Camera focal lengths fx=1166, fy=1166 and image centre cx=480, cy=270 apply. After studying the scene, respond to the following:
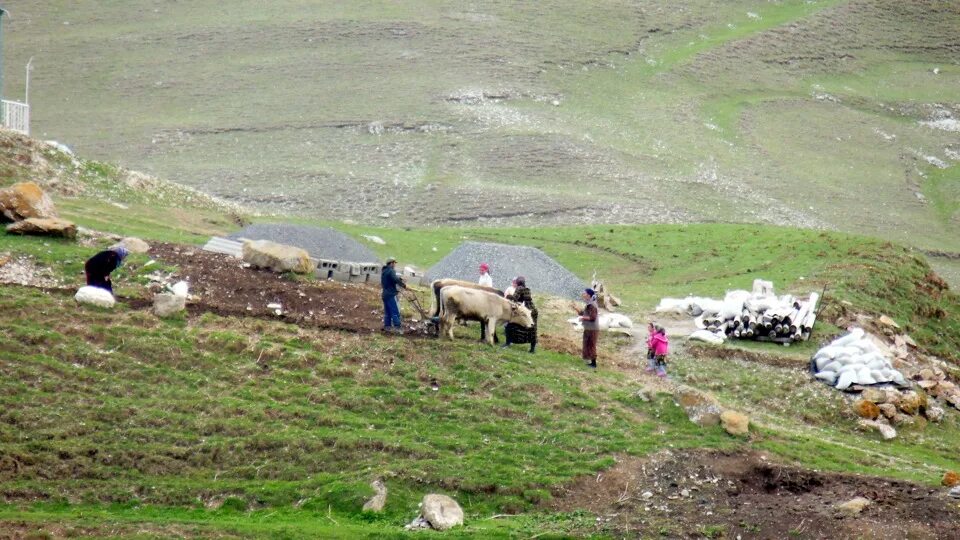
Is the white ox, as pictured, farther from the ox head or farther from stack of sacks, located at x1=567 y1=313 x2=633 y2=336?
stack of sacks, located at x1=567 y1=313 x2=633 y2=336

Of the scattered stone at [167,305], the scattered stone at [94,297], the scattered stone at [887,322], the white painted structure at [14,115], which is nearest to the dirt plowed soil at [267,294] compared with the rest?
the scattered stone at [167,305]

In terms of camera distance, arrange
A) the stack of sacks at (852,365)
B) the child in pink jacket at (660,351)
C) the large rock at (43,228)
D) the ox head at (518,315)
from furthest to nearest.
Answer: the large rock at (43,228) → the stack of sacks at (852,365) → the child in pink jacket at (660,351) → the ox head at (518,315)

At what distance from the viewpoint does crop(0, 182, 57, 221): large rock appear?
3294 cm

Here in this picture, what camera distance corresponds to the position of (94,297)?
26.8 metres

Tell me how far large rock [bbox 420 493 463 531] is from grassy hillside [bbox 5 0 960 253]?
40.8 m

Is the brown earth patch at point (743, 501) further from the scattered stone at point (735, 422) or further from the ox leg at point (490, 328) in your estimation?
the ox leg at point (490, 328)

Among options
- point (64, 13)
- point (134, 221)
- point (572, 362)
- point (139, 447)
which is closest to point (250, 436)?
point (139, 447)

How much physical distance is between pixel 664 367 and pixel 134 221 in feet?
67.2

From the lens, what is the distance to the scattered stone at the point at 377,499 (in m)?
20.9

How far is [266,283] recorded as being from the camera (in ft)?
102

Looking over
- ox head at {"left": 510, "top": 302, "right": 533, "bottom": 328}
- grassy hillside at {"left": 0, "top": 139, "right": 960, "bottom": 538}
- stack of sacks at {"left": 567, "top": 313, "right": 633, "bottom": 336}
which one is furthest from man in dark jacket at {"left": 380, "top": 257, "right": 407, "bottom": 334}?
stack of sacks at {"left": 567, "top": 313, "right": 633, "bottom": 336}

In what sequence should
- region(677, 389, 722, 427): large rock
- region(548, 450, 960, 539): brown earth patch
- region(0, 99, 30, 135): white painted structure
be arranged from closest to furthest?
1. region(548, 450, 960, 539): brown earth patch
2. region(677, 389, 722, 427): large rock
3. region(0, 99, 30, 135): white painted structure

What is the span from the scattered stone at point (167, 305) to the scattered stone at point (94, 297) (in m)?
1.03

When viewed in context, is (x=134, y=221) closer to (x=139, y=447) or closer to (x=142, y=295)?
(x=142, y=295)
